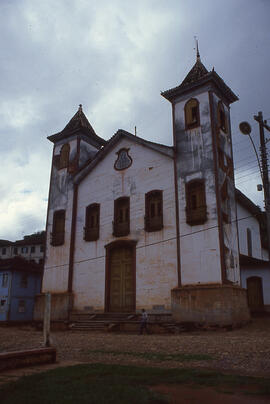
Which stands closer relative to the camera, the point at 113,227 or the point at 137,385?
the point at 137,385

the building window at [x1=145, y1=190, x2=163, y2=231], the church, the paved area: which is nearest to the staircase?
the church

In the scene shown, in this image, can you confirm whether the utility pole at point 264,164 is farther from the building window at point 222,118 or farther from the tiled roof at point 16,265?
the tiled roof at point 16,265

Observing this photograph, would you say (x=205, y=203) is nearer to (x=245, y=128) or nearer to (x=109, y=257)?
(x=245, y=128)

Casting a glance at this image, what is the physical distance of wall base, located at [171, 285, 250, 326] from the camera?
17.1 m

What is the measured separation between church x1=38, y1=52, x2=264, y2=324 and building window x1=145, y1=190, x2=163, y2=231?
0.07 m

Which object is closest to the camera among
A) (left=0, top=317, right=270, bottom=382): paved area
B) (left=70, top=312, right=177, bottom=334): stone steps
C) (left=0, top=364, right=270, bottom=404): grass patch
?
(left=0, top=364, right=270, bottom=404): grass patch

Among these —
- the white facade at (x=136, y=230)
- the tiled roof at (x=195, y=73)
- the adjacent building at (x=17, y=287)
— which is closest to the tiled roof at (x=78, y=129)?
the white facade at (x=136, y=230)

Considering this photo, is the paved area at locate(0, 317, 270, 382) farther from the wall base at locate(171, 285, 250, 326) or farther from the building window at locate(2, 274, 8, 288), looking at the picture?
the building window at locate(2, 274, 8, 288)

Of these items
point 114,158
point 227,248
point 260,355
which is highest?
point 114,158

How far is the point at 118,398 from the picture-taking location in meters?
4.60

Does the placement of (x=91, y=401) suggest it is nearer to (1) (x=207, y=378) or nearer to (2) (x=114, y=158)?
(1) (x=207, y=378)

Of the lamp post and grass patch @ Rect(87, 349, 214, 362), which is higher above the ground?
the lamp post

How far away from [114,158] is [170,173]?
5009 mm

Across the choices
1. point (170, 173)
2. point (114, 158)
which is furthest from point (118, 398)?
point (114, 158)
